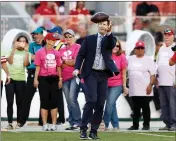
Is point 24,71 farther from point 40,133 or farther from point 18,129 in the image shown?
point 40,133

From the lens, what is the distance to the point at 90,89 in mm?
14953

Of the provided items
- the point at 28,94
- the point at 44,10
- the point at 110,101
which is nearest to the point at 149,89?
the point at 110,101

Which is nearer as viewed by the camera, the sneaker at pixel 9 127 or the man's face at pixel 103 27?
the man's face at pixel 103 27

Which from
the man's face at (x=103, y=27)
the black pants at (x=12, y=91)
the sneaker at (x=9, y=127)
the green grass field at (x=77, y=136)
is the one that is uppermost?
the man's face at (x=103, y=27)

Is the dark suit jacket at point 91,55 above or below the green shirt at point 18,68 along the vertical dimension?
above

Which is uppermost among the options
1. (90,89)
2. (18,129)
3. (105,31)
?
(105,31)

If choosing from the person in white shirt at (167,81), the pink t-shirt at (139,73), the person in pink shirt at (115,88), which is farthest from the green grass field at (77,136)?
the pink t-shirt at (139,73)

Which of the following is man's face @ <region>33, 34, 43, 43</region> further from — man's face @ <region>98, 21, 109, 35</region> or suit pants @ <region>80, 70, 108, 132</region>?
man's face @ <region>98, 21, 109, 35</region>

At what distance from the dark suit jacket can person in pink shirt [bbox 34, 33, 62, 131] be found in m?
2.85

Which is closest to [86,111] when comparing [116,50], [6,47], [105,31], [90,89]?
[90,89]

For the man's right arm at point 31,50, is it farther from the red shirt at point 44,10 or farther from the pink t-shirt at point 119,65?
the red shirt at point 44,10

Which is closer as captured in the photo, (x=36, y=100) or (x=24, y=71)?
(x=24, y=71)

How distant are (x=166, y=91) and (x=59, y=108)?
2.41 meters

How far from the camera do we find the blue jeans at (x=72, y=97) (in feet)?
60.7
